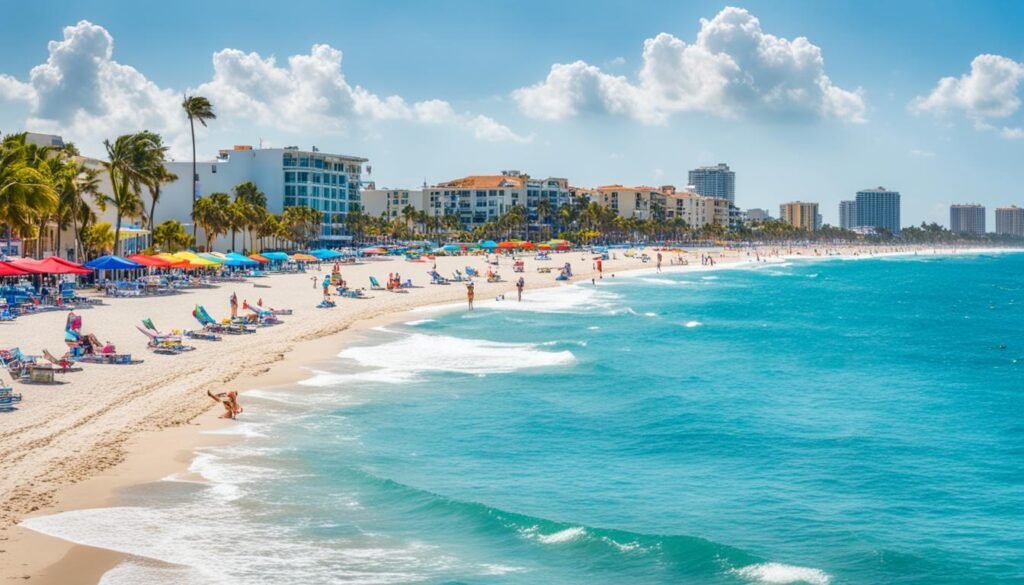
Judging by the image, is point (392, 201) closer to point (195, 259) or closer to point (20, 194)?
point (195, 259)

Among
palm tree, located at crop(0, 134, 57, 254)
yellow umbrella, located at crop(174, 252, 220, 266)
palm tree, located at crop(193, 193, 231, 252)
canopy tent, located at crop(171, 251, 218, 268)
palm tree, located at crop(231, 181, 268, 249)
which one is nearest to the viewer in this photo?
palm tree, located at crop(0, 134, 57, 254)

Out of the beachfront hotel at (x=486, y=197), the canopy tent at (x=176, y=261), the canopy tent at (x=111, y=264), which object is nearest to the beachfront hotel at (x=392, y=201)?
the beachfront hotel at (x=486, y=197)

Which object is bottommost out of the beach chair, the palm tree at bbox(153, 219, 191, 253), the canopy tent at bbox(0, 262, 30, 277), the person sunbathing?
the person sunbathing

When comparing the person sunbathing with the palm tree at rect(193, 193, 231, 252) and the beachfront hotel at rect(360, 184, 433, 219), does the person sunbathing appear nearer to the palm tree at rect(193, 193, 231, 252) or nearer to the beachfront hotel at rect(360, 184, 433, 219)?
the palm tree at rect(193, 193, 231, 252)

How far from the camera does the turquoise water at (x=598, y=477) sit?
13773mm

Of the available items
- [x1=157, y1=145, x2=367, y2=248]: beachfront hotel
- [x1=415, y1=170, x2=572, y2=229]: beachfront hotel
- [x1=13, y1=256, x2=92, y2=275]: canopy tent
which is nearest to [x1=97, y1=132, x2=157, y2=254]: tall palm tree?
[x1=13, y1=256, x2=92, y2=275]: canopy tent

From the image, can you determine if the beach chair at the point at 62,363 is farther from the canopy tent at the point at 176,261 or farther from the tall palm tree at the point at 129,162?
the tall palm tree at the point at 129,162

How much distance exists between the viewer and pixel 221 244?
99500 millimetres

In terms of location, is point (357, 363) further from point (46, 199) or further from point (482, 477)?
point (46, 199)

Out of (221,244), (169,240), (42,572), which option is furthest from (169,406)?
(221,244)

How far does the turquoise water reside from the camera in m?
13.8

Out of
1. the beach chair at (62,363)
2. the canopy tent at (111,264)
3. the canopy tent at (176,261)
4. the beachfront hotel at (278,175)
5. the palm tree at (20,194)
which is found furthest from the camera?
the beachfront hotel at (278,175)

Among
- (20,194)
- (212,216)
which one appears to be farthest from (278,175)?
(20,194)

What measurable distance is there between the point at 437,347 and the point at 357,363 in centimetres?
506
